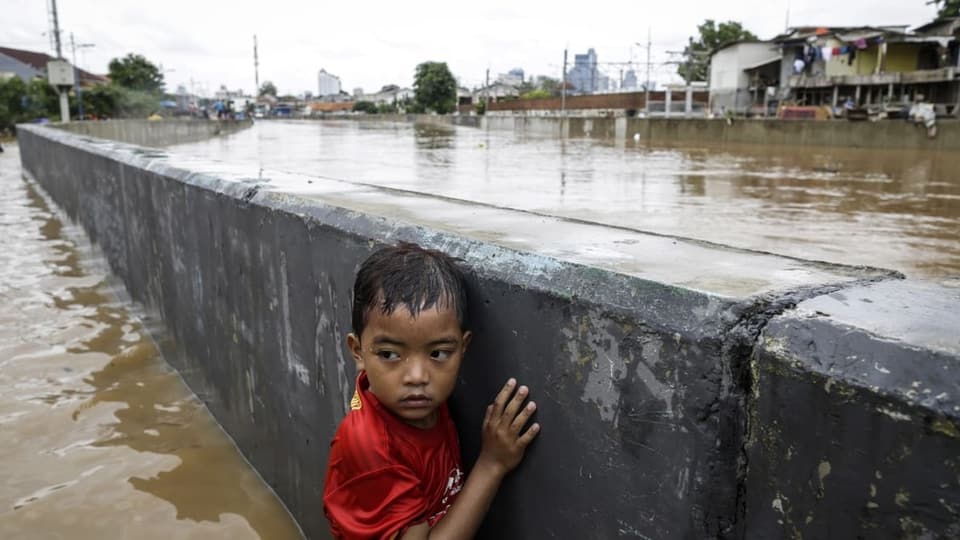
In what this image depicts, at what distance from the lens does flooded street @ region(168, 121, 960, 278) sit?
6828 millimetres

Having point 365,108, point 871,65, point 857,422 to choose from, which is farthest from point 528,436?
point 365,108

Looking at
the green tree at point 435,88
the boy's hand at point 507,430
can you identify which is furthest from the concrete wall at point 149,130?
the green tree at point 435,88

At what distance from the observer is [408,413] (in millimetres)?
1437

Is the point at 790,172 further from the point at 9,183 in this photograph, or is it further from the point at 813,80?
the point at 813,80

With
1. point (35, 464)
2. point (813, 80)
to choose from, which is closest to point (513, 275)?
point (35, 464)

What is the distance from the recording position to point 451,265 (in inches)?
58.4

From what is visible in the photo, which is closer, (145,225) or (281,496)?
(281,496)

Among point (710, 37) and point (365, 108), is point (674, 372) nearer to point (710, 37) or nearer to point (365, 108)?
point (710, 37)

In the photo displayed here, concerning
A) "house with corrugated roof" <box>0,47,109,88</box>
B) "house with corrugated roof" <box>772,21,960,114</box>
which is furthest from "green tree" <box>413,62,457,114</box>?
"house with corrugated roof" <box>772,21,960,114</box>

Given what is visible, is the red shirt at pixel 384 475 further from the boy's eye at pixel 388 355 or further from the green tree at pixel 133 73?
the green tree at pixel 133 73

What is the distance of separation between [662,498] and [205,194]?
2.48 m

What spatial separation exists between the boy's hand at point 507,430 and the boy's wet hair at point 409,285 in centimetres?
18

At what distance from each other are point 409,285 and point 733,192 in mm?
11046

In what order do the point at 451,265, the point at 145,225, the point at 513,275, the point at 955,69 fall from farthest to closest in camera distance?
1. the point at 955,69
2. the point at 145,225
3. the point at 451,265
4. the point at 513,275
